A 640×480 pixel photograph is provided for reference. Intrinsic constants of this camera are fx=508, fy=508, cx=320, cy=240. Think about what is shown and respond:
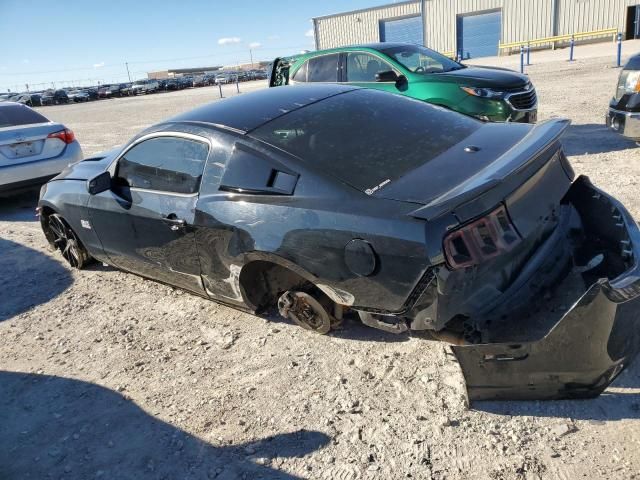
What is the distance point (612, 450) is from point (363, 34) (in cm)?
4460

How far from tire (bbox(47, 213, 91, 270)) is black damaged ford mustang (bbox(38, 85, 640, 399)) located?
110 centimetres

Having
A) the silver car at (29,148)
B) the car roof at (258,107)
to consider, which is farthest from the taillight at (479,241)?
the silver car at (29,148)

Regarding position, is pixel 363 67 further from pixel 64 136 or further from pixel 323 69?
pixel 64 136

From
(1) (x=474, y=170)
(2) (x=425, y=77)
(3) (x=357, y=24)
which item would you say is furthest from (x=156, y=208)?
(3) (x=357, y=24)

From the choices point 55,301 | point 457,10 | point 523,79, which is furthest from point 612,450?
point 457,10

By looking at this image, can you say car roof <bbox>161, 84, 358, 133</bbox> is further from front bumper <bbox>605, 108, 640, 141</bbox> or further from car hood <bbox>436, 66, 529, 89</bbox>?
front bumper <bbox>605, 108, 640, 141</bbox>

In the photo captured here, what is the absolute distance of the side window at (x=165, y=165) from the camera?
11.4 ft

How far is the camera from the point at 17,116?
7633mm

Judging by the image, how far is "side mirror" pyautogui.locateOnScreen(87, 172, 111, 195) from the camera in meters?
3.95

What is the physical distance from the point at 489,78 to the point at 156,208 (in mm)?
5193

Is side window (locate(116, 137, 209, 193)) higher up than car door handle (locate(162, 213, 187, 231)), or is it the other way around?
side window (locate(116, 137, 209, 193))

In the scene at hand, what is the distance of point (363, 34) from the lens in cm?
4288

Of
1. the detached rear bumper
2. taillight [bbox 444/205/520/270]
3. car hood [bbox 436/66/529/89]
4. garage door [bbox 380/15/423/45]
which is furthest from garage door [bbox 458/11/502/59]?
the detached rear bumper

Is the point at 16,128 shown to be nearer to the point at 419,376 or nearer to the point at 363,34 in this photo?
the point at 419,376
